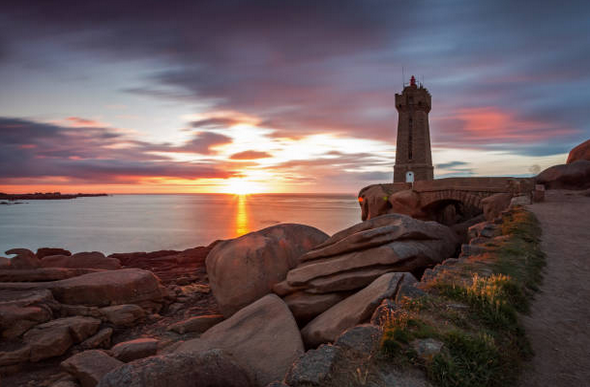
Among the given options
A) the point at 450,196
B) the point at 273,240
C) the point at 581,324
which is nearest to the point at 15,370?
the point at 273,240

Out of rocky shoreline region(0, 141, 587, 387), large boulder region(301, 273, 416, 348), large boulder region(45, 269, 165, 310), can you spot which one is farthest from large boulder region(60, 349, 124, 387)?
large boulder region(301, 273, 416, 348)

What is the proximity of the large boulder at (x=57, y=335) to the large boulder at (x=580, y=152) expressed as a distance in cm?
3986

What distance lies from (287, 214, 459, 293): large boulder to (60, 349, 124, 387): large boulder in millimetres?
5315

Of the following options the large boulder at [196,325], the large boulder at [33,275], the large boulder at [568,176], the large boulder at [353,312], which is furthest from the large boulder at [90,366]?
the large boulder at [568,176]

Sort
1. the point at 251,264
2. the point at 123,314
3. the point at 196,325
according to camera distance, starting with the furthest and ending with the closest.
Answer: the point at 251,264
the point at 123,314
the point at 196,325

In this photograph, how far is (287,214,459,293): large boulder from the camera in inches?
348

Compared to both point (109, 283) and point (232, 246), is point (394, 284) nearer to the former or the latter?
point (232, 246)

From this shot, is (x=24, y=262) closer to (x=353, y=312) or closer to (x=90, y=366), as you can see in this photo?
(x=90, y=366)

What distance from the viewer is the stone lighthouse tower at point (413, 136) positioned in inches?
1884

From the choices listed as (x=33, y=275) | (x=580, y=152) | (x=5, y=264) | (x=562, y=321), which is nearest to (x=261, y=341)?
(x=562, y=321)

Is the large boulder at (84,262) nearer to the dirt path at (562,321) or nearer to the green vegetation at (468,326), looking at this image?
the green vegetation at (468,326)

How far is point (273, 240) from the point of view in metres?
12.3

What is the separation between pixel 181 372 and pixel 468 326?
4.19 m

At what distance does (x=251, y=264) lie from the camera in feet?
38.0
